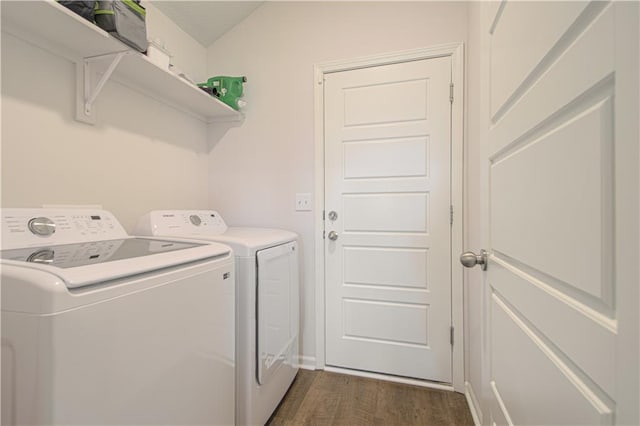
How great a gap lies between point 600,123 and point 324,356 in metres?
1.99

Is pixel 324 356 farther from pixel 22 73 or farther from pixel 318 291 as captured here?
pixel 22 73

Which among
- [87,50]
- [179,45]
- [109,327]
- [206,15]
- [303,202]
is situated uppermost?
[206,15]

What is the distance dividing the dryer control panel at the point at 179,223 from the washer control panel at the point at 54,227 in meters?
0.17

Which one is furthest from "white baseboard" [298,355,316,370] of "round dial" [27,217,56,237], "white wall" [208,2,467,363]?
"round dial" [27,217,56,237]

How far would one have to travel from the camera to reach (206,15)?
200 centimetres

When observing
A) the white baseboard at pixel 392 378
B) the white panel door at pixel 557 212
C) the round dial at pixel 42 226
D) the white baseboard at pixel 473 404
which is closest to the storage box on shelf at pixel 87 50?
the round dial at pixel 42 226

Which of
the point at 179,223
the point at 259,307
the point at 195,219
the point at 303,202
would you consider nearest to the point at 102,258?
the point at 259,307

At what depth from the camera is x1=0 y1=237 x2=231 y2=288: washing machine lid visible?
2.09 ft

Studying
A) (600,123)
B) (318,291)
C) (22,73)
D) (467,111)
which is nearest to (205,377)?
(318,291)

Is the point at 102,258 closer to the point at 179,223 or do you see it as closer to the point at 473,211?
the point at 179,223

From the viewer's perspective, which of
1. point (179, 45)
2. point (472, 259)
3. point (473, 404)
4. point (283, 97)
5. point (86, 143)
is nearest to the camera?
point (472, 259)

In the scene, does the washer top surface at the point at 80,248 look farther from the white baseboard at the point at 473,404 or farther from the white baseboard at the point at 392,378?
the white baseboard at the point at 473,404

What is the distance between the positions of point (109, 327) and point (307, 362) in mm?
1610

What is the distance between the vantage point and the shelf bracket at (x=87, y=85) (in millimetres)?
1312
